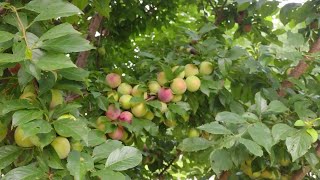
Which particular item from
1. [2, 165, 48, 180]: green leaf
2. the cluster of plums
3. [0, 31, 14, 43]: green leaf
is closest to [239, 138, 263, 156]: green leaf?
the cluster of plums

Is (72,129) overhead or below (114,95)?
overhead

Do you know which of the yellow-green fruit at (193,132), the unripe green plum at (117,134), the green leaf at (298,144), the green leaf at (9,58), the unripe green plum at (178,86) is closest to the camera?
the green leaf at (9,58)

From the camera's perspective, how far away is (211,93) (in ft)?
4.88

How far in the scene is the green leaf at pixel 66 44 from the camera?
2.51ft

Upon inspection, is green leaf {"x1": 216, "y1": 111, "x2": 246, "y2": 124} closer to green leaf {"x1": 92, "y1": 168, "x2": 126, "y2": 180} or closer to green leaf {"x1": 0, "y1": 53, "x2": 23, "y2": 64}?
green leaf {"x1": 92, "y1": 168, "x2": 126, "y2": 180}

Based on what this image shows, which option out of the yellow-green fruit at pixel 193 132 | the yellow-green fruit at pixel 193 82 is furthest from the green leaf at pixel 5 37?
the yellow-green fruit at pixel 193 132

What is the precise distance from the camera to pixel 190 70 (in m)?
1.45

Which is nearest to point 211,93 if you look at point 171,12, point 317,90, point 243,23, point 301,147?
point 317,90

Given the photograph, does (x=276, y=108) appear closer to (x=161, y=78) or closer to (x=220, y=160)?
(x=220, y=160)

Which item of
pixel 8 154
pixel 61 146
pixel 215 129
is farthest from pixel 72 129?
pixel 215 129

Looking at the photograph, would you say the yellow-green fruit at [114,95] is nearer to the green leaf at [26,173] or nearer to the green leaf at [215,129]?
the green leaf at [215,129]

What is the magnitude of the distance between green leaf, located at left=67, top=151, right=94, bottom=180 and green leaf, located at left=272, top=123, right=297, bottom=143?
1.62ft

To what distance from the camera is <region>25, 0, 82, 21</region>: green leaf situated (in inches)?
30.5

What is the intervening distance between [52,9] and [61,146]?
275 millimetres
